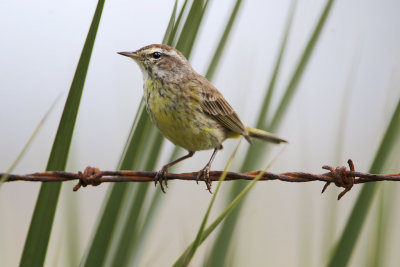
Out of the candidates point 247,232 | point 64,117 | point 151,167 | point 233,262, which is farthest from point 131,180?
point 247,232

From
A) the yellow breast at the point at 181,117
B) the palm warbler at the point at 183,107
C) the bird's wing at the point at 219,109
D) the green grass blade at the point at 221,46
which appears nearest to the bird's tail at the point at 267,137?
the palm warbler at the point at 183,107

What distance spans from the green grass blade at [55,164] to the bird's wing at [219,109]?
4.77ft

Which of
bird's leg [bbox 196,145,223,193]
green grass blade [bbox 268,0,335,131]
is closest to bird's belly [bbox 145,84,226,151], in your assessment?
bird's leg [bbox 196,145,223,193]

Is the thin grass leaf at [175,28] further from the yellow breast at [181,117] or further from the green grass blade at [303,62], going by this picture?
the yellow breast at [181,117]

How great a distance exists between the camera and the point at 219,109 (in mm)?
3590

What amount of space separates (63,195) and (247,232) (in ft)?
3.19

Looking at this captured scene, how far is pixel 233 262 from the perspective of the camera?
96.5 inches

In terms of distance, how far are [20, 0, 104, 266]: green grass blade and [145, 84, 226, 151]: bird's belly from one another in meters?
1.12

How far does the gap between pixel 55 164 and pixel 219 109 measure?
1.69 m

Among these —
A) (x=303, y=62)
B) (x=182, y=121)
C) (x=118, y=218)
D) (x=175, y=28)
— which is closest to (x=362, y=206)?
(x=303, y=62)

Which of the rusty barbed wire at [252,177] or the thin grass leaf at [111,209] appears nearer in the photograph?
the thin grass leaf at [111,209]

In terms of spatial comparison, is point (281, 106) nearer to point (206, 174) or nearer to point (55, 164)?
point (206, 174)

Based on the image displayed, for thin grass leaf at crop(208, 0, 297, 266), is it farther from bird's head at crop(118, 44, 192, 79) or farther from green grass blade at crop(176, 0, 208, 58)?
bird's head at crop(118, 44, 192, 79)

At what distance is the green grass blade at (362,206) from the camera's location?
2.15 metres
